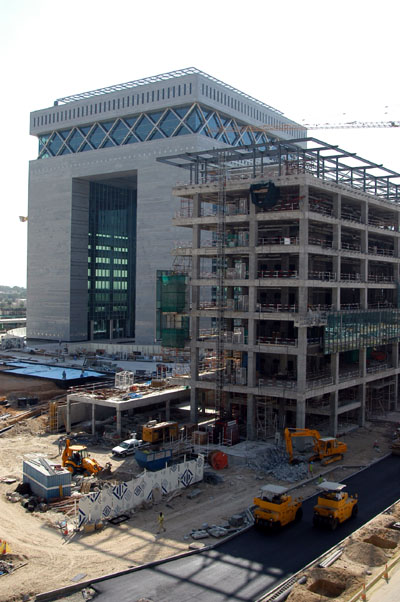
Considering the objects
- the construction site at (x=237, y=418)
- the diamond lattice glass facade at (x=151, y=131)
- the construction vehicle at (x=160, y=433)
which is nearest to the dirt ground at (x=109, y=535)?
the construction site at (x=237, y=418)

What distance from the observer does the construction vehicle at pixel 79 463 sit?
37375 mm

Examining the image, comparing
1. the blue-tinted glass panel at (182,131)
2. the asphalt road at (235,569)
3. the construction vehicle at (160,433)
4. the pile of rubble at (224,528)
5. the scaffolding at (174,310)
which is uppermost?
the blue-tinted glass panel at (182,131)

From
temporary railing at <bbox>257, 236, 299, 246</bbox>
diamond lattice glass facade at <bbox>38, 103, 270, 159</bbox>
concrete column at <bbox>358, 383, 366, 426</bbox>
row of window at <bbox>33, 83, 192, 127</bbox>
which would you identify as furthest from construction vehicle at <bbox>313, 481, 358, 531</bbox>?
row of window at <bbox>33, 83, 192, 127</bbox>

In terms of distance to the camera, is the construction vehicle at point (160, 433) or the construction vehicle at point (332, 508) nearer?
the construction vehicle at point (332, 508)

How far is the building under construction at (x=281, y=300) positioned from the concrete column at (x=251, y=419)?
77 mm

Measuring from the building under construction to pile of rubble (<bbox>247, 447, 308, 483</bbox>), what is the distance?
443 cm

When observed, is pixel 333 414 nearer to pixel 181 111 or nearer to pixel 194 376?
pixel 194 376

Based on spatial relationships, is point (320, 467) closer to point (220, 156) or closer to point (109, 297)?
point (220, 156)

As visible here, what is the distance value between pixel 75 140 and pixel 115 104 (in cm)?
1040

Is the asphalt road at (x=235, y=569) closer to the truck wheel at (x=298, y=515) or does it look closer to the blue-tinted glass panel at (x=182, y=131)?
the truck wheel at (x=298, y=515)

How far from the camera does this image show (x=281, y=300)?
5047cm

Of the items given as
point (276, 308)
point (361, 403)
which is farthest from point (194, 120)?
point (361, 403)

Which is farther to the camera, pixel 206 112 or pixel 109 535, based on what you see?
pixel 206 112

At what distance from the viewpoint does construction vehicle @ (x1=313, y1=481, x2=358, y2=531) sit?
94.8 ft
